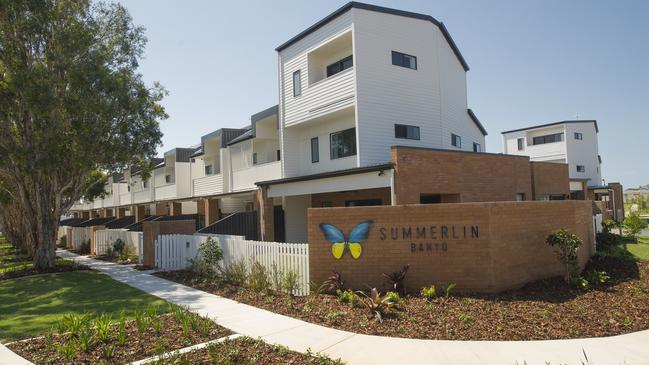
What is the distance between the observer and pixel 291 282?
11.1m

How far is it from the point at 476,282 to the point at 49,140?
52.1 feet

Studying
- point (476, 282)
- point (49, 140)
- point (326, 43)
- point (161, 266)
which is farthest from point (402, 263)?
point (49, 140)

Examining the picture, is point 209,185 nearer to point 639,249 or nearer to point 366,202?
point 366,202

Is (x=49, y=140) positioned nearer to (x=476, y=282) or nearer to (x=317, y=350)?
(x=317, y=350)

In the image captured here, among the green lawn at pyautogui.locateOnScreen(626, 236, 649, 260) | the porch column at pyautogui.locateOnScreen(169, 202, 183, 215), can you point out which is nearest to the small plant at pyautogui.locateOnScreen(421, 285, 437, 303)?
the green lawn at pyautogui.locateOnScreen(626, 236, 649, 260)

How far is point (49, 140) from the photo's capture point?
1655 centimetres

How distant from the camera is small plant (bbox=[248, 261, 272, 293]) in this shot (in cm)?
1168

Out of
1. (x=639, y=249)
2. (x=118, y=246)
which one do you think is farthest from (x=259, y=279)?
(x=639, y=249)

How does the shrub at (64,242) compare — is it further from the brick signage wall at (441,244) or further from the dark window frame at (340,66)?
the brick signage wall at (441,244)

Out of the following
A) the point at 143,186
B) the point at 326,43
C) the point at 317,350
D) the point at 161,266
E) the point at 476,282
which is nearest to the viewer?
the point at 317,350

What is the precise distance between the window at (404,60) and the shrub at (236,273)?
10960mm

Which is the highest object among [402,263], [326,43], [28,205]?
[326,43]

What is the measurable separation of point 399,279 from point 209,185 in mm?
20989

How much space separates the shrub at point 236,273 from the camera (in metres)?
12.8
